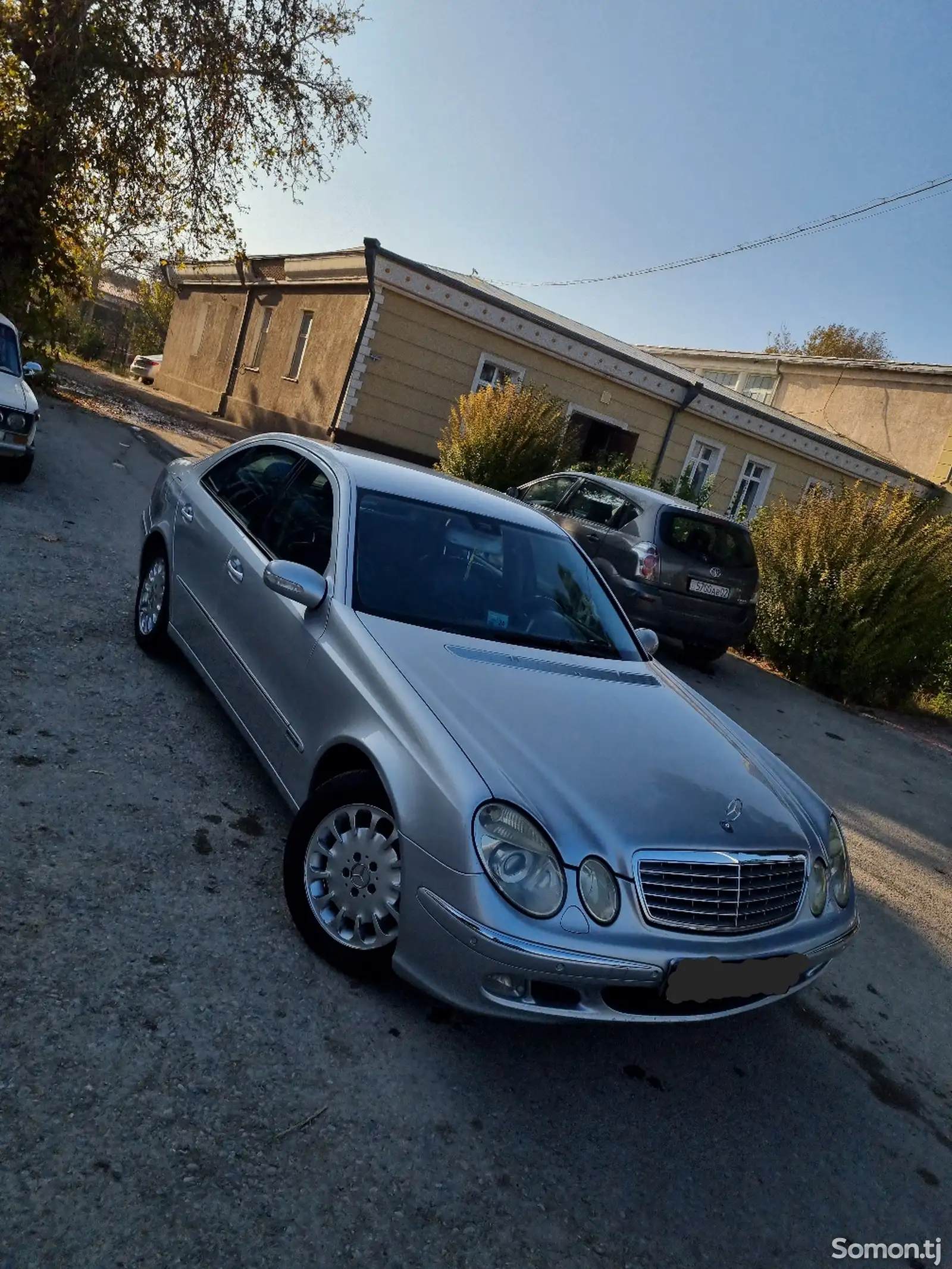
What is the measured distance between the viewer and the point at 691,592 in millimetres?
9266

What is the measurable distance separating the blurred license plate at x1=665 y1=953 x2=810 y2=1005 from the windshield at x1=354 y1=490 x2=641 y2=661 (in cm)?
146

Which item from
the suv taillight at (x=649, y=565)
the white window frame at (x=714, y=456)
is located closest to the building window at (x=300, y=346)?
the white window frame at (x=714, y=456)

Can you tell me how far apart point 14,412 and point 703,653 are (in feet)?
22.7

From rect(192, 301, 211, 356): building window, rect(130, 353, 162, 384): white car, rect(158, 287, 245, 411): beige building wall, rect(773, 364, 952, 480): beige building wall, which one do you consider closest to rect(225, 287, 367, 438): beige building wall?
rect(158, 287, 245, 411): beige building wall

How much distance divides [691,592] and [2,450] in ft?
20.8

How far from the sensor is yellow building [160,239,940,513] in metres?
18.7

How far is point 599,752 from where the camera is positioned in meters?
3.12

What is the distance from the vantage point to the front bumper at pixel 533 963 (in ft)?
8.57

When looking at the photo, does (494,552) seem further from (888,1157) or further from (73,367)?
(73,367)

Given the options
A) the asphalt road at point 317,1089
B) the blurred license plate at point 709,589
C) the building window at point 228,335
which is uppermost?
the building window at point 228,335

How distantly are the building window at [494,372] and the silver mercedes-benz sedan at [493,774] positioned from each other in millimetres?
15483

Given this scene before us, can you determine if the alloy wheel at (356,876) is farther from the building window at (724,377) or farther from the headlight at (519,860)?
the building window at (724,377)

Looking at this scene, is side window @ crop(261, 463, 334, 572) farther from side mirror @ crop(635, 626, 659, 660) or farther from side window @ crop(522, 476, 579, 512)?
side window @ crop(522, 476, 579, 512)

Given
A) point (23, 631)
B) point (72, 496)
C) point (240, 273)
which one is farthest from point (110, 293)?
point (23, 631)
